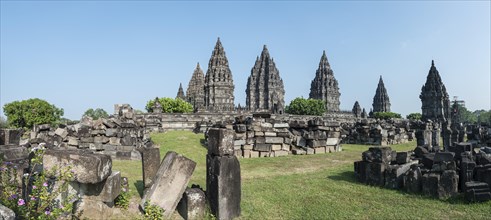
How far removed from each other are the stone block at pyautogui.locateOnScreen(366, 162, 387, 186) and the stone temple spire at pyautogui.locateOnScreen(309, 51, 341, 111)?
8331cm

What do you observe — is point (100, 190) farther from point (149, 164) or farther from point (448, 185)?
point (448, 185)

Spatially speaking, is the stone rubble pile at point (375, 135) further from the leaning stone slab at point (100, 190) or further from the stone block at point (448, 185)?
the leaning stone slab at point (100, 190)

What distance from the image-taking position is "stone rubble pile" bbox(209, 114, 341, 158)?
12977 mm

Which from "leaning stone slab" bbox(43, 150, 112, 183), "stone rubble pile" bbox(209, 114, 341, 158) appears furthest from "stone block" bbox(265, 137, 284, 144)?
"leaning stone slab" bbox(43, 150, 112, 183)

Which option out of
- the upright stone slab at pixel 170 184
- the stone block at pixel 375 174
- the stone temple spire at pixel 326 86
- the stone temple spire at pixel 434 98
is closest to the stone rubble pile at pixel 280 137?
the stone block at pixel 375 174

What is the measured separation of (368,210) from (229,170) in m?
2.78

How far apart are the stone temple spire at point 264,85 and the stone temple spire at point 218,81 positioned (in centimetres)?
2080

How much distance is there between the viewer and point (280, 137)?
13.4m

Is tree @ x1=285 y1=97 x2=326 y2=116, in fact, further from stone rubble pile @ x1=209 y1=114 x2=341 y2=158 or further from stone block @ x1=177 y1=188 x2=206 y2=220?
stone block @ x1=177 y1=188 x2=206 y2=220

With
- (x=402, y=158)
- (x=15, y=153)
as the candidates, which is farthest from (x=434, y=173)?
(x=15, y=153)

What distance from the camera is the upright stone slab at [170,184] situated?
5547mm

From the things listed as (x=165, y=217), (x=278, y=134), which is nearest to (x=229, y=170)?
(x=165, y=217)

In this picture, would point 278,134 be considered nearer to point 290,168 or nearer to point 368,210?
point 290,168

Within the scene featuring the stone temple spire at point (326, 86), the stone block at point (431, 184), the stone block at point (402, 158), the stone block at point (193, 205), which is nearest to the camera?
the stone block at point (193, 205)
